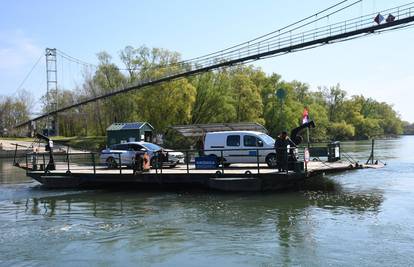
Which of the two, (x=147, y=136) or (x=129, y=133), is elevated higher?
(x=129, y=133)

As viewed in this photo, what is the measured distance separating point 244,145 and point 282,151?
3.93 metres

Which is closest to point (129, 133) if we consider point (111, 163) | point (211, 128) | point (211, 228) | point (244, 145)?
point (211, 128)

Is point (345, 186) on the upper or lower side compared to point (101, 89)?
lower

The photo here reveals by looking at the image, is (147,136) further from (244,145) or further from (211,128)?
(244,145)

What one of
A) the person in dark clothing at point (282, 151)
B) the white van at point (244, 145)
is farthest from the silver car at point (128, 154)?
the person in dark clothing at point (282, 151)

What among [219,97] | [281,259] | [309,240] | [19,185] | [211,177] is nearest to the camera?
[281,259]

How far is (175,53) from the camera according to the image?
7456 cm

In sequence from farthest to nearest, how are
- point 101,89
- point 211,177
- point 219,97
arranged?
1. point 101,89
2. point 219,97
3. point 211,177

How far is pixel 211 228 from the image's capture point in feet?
46.3

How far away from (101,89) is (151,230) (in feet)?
231

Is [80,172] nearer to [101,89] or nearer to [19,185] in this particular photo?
[19,185]

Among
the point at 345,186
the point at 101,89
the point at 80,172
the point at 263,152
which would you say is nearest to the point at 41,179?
the point at 80,172

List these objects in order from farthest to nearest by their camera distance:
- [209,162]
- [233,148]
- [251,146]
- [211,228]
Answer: [233,148], [251,146], [209,162], [211,228]

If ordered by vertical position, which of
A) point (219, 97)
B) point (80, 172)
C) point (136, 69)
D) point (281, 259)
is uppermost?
point (136, 69)
